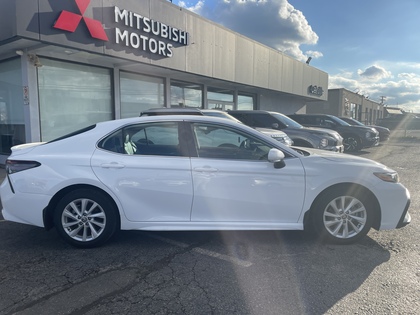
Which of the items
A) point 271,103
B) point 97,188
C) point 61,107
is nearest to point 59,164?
point 97,188

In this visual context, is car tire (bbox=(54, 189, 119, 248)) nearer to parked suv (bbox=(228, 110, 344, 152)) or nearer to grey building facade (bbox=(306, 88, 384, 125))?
parked suv (bbox=(228, 110, 344, 152))

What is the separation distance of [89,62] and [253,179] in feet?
27.8

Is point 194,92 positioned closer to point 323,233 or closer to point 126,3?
point 126,3

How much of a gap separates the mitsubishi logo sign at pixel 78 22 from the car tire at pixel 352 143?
11.3m

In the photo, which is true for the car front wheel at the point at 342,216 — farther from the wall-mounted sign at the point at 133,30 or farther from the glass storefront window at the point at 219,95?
the glass storefront window at the point at 219,95

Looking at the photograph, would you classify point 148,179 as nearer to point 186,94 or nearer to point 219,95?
point 186,94

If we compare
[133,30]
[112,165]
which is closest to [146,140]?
[112,165]

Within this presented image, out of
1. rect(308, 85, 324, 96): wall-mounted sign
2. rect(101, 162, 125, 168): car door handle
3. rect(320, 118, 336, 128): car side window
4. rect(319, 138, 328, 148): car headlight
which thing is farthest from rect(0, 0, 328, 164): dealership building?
rect(308, 85, 324, 96): wall-mounted sign

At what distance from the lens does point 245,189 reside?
3688 mm

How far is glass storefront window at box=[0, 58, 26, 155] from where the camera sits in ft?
30.1

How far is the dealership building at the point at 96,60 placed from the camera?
7695mm

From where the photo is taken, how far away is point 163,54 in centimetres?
1059

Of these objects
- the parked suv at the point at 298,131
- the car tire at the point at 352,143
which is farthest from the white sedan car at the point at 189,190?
the car tire at the point at 352,143

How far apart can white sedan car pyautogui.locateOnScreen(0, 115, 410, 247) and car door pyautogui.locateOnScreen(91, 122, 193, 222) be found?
12 millimetres
